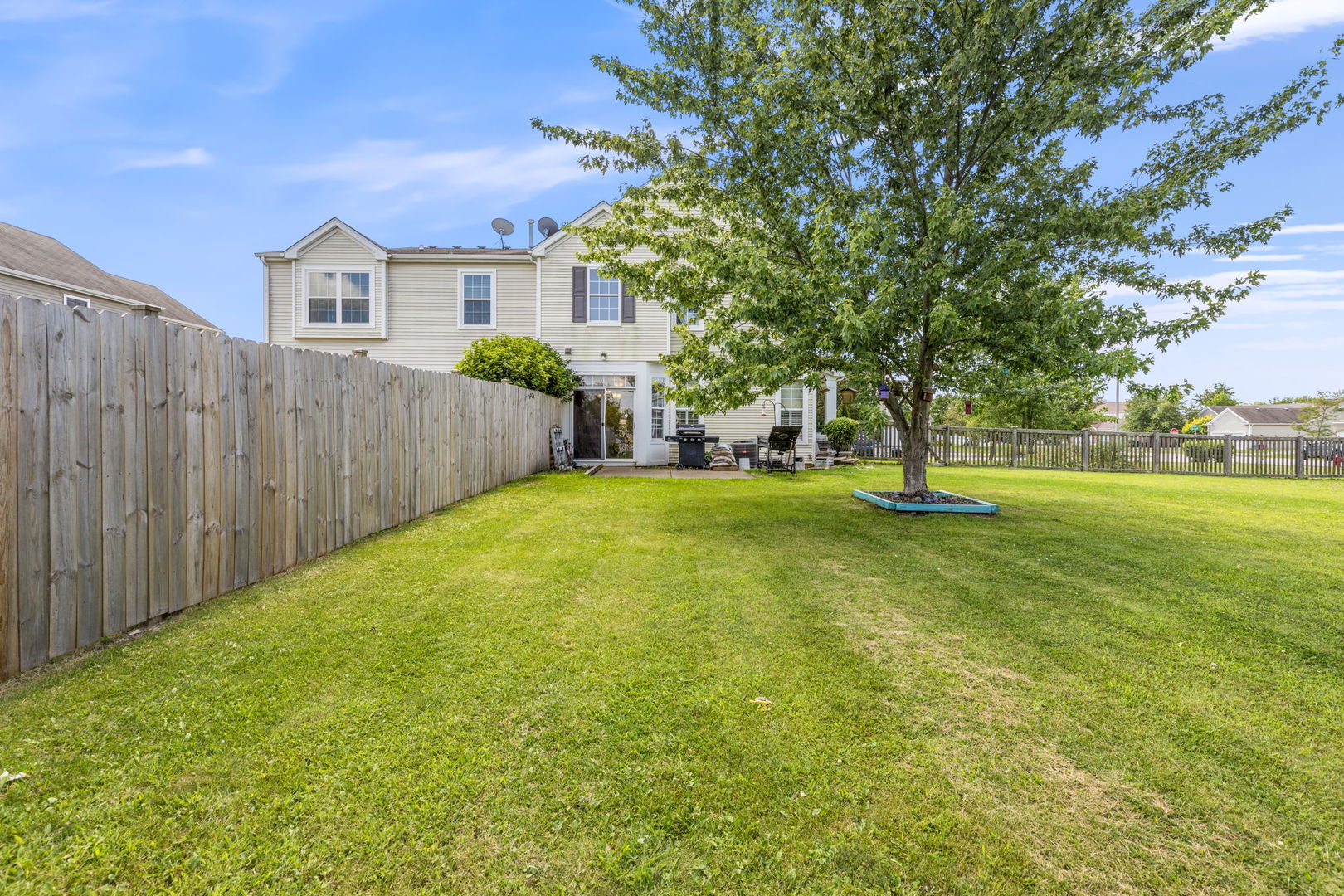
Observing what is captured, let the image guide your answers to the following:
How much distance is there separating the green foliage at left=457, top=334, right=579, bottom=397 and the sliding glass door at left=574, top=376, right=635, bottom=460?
177 centimetres

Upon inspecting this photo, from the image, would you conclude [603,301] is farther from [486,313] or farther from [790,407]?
[790,407]

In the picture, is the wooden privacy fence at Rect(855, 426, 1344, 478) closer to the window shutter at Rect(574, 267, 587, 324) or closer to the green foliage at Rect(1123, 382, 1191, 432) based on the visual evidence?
the window shutter at Rect(574, 267, 587, 324)

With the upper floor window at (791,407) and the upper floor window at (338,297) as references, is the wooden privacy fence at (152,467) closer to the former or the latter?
the upper floor window at (338,297)

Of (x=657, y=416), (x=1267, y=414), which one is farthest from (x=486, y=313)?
(x=1267, y=414)

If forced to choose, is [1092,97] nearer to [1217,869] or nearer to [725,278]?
[725,278]

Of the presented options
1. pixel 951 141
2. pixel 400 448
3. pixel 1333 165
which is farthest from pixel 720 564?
pixel 1333 165

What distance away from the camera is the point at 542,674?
2.64 metres

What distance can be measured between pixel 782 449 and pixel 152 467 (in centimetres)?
1110

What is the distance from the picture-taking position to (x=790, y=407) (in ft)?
48.5

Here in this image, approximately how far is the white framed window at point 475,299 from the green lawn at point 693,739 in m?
10.9

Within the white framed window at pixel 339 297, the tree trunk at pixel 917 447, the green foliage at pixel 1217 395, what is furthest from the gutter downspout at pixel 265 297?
the green foliage at pixel 1217 395

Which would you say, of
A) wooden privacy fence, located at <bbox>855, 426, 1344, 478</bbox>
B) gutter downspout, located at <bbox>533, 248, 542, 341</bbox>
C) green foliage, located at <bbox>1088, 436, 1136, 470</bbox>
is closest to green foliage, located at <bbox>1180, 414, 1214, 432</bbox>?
wooden privacy fence, located at <bbox>855, 426, 1344, 478</bbox>

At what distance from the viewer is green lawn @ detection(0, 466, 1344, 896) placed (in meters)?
1.54

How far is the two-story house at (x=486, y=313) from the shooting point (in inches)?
549
